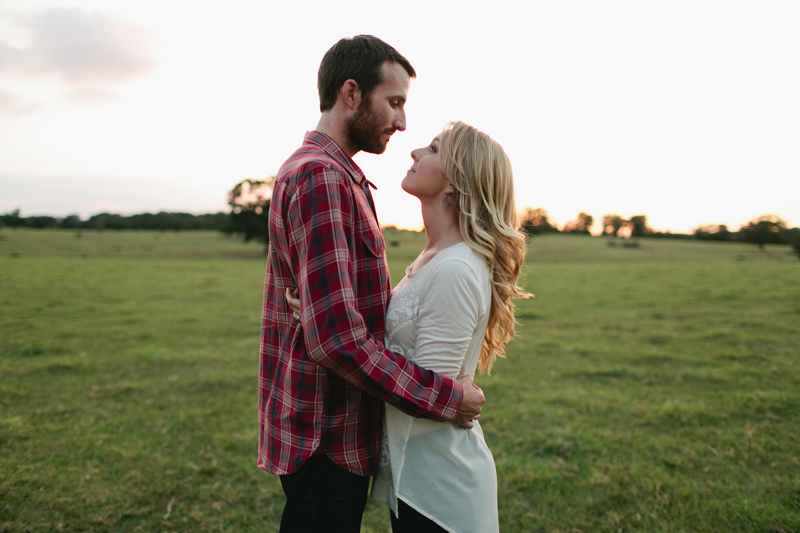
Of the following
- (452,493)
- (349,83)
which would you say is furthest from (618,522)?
(349,83)

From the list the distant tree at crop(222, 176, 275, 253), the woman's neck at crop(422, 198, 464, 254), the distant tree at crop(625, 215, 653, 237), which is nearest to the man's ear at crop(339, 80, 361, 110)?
the woman's neck at crop(422, 198, 464, 254)

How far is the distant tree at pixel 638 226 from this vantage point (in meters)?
83.2

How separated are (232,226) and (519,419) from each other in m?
43.3

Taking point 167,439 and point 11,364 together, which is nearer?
point 167,439

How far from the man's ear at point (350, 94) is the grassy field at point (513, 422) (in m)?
3.43

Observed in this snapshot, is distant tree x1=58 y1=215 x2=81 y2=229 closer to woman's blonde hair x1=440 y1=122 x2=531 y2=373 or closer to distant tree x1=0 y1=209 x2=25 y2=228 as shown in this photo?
distant tree x1=0 y1=209 x2=25 y2=228

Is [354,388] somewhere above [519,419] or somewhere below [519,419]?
above

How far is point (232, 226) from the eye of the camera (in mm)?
44844

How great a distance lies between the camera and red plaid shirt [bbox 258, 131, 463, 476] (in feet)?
5.38

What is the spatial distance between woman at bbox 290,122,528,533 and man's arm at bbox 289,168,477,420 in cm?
16

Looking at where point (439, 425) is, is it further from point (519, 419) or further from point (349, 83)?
point (519, 419)

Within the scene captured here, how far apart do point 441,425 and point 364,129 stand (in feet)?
4.43

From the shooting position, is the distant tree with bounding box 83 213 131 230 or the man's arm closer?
the man's arm

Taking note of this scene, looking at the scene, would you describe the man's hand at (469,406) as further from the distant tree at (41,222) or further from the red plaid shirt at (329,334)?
the distant tree at (41,222)
